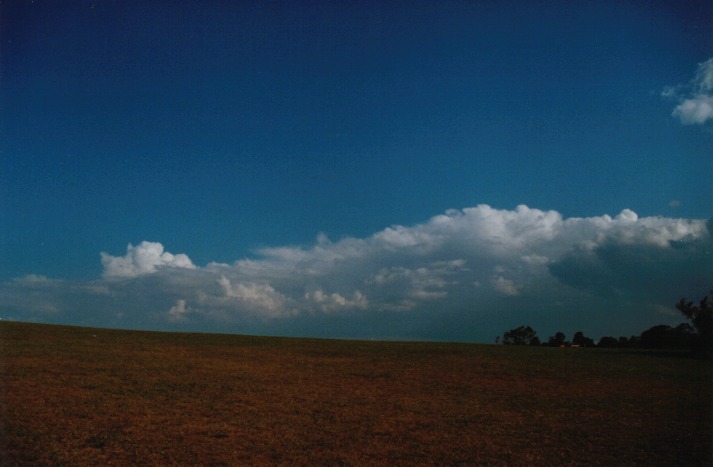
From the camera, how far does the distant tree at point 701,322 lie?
4934 centimetres

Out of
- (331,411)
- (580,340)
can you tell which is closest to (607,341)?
(580,340)

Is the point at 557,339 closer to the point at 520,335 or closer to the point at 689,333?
the point at 520,335

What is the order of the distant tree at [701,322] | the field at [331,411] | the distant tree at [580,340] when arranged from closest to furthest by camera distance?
1. the field at [331,411]
2. the distant tree at [701,322]
3. the distant tree at [580,340]

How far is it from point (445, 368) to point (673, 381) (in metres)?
14.8

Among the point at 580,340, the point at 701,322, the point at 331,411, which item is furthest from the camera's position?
the point at 580,340

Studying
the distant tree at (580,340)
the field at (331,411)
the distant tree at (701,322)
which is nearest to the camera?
the field at (331,411)

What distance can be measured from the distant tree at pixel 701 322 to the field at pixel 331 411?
15.7 m

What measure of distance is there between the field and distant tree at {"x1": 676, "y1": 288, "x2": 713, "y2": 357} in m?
15.7

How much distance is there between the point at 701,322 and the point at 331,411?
51.4m

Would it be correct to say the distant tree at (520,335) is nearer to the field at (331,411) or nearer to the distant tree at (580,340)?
the distant tree at (580,340)

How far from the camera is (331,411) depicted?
19562 mm

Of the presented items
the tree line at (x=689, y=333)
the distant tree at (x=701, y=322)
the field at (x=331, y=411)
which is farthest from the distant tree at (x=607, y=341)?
the field at (x=331, y=411)

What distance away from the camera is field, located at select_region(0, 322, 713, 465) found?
1405 cm

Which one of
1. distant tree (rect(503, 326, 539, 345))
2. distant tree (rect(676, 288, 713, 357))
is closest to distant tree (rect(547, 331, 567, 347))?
distant tree (rect(503, 326, 539, 345))
